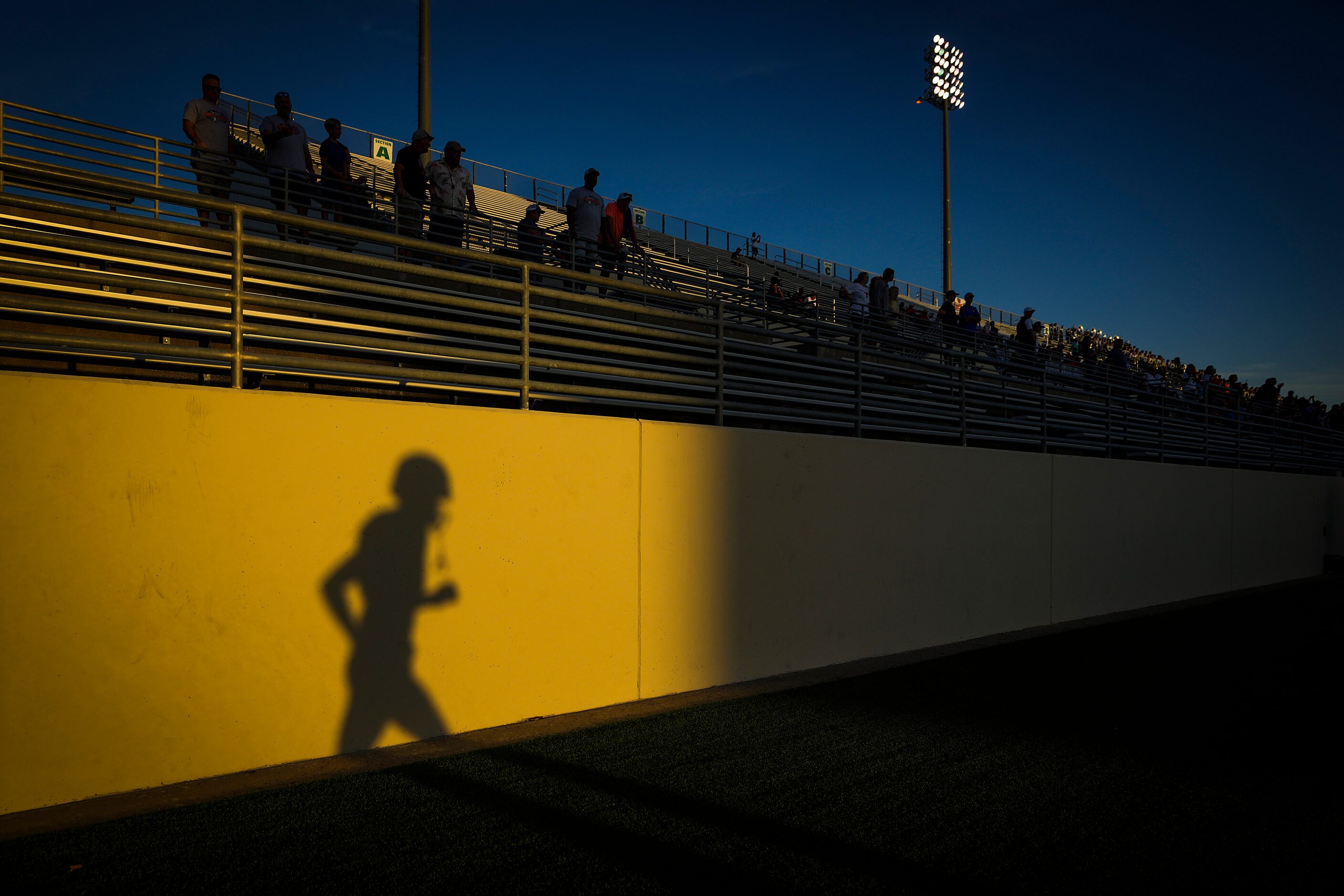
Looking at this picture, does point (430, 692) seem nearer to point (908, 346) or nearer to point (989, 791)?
point (989, 791)

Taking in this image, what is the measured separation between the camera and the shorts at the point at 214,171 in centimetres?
909

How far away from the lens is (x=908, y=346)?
32.0ft

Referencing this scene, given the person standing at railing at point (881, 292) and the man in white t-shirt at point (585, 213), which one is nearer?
the man in white t-shirt at point (585, 213)

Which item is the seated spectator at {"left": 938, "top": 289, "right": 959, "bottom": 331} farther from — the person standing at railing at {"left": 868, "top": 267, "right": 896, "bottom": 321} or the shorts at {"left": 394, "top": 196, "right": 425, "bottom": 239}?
the shorts at {"left": 394, "top": 196, "right": 425, "bottom": 239}

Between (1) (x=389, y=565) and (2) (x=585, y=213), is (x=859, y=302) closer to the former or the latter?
(2) (x=585, y=213)

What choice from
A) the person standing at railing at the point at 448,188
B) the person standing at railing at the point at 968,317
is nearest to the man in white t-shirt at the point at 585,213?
the person standing at railing at the point at 448,188

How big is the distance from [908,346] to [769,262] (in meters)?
20.3

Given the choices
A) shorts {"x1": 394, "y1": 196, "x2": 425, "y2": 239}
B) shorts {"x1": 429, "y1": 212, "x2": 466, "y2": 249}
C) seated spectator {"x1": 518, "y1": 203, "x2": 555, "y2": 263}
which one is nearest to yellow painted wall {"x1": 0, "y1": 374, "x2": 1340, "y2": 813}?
seated spectator {"x1": 518, "y1": 203, "x2": 555, "y2": 263}

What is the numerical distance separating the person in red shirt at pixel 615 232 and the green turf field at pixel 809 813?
5.92 meters

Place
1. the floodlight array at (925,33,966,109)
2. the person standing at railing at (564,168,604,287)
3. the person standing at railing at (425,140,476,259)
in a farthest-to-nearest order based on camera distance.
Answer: the floodlight array at (925,33,966,109) → the person standing at railing at (564,168,604,287) → the person standing at railing at (425,140,476,259)

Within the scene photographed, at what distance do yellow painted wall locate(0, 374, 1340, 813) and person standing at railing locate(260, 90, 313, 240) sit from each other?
524 centimetres

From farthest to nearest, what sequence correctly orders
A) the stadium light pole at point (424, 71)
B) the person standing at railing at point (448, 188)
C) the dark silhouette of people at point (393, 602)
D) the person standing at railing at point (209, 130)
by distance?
the stadium light pole at point (424, 71) → the person standing at railing at point (448, 188) → the person standing at railing at point (209, 130) → the dark silhouette of people at point (393, 602)

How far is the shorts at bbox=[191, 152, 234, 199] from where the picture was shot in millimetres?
9094

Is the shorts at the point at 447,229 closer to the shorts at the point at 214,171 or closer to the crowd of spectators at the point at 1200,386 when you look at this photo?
the shorts at the point at 214,171
